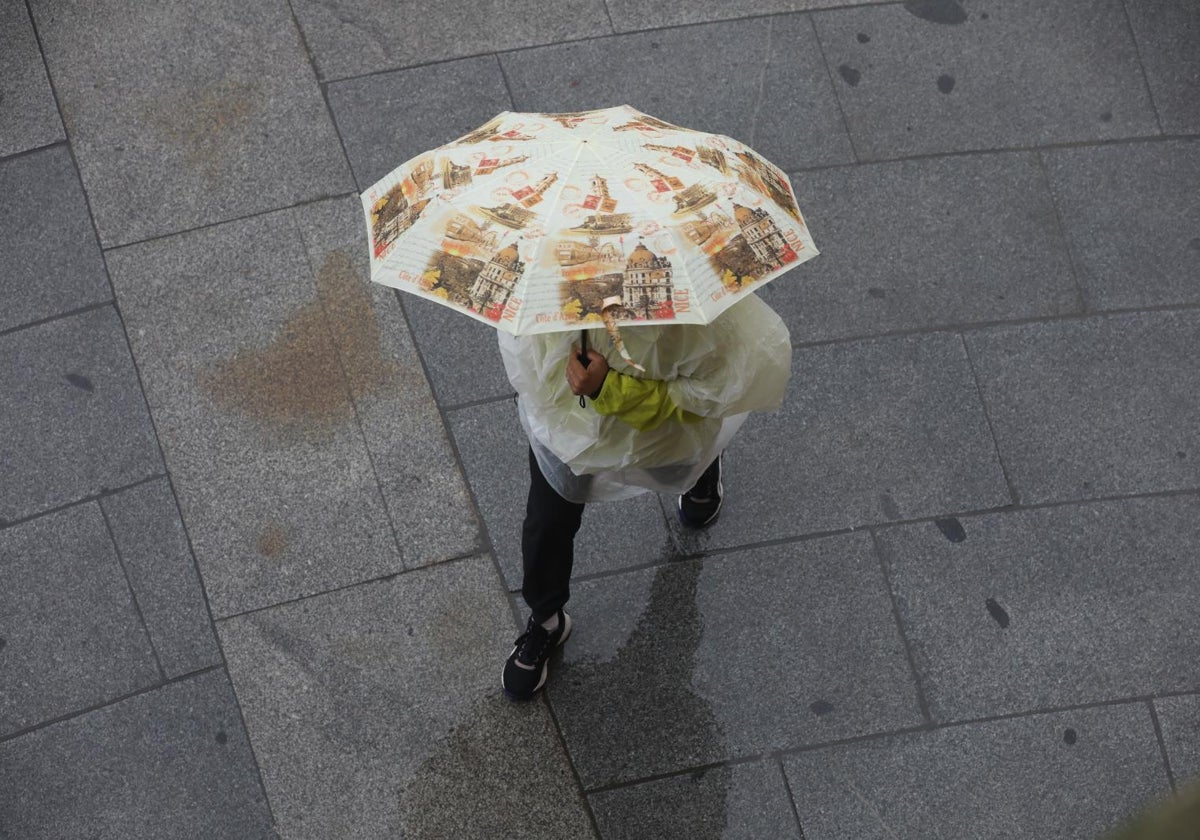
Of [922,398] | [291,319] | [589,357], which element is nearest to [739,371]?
[589,357]

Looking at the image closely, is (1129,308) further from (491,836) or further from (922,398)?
(491,836)

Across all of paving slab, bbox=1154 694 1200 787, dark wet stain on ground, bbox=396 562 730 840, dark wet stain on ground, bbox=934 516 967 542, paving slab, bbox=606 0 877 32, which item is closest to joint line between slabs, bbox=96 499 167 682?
dark wet stain on ground, bbox=396 562 730 840

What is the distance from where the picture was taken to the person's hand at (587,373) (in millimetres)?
3129

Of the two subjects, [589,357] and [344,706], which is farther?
[344,706]

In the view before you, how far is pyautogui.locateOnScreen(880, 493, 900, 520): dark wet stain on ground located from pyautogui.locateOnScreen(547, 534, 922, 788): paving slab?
0.15 meters

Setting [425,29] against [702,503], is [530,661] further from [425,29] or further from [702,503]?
[425,29]

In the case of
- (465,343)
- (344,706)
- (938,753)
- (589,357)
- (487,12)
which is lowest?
(938,753)

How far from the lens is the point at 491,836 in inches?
162

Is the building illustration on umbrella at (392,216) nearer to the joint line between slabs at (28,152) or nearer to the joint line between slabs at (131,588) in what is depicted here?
the joint line between slabs at (131,588)

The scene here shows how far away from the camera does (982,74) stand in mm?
5609

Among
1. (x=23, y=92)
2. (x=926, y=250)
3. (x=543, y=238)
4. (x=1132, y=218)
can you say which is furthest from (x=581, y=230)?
(x=23, y=92)

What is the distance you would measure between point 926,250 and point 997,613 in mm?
1587

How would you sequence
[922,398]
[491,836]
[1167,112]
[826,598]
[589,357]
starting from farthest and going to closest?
[1167,112] → [922,398] → [826,598] → [491,836] → [589,357]

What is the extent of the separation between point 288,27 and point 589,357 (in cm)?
328
